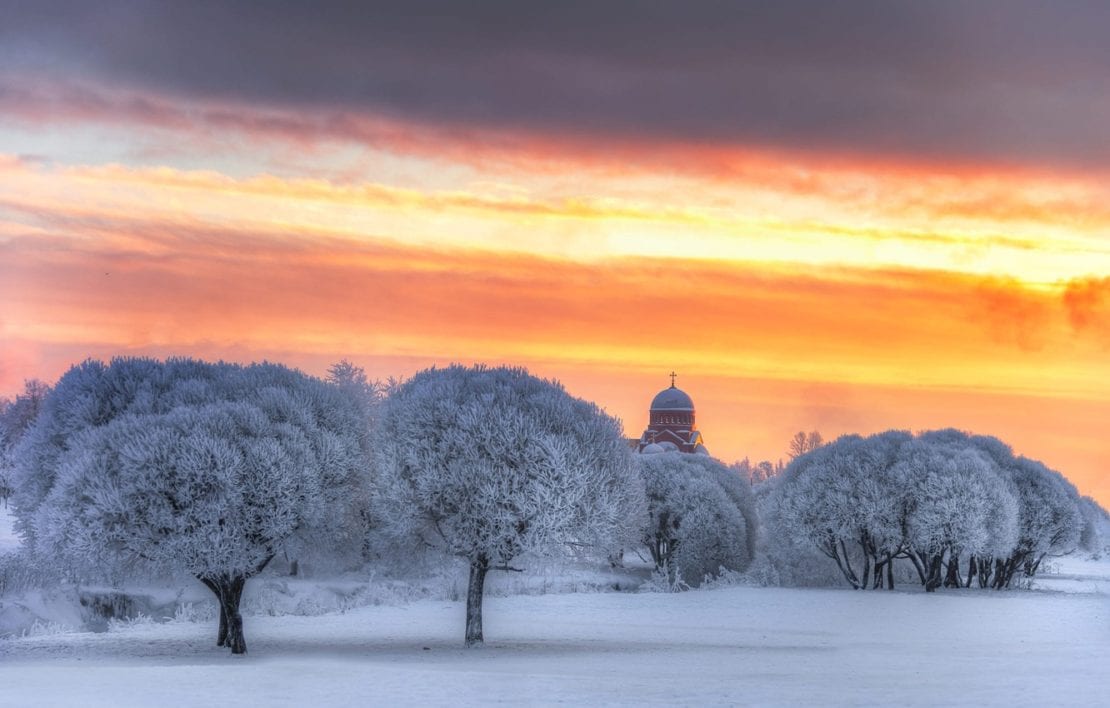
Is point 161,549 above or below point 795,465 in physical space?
below

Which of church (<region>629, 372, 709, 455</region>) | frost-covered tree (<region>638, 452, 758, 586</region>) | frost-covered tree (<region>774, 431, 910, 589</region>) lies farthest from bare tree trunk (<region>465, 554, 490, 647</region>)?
church (<region>629, 372, 709, 455</region>)

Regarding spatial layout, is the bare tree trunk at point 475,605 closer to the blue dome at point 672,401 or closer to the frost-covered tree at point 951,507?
the frost-covered tree at point 951,507

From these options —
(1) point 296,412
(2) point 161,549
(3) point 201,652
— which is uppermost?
(1) point 296,412

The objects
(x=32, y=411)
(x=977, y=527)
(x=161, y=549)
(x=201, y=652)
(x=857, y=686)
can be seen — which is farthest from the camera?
(x=32, y=411)

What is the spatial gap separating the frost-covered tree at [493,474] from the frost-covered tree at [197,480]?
2761 millimetres

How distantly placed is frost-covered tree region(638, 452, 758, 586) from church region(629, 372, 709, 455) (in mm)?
77137

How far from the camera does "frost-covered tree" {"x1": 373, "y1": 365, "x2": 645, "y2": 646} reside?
47.3m

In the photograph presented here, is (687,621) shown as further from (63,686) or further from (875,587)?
(63,686)

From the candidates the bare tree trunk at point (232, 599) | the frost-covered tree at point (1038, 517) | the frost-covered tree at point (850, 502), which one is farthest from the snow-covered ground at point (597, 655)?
the frost-covered tree at point (1038, 517)

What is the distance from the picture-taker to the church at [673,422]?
17750cm

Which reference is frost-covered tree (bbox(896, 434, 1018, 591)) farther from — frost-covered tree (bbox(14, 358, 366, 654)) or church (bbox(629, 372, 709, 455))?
church (bbox(629, 372, 709, 455))

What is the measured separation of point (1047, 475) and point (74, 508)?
80032 millimetres

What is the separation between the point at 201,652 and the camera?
46000 mm

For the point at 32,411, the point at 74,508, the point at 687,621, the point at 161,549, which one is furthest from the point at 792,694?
the point at 32,411
